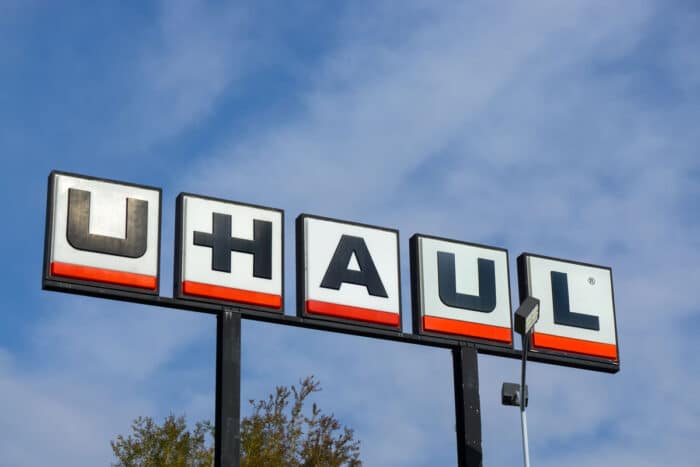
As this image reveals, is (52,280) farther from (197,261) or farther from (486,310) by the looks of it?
(486,310)

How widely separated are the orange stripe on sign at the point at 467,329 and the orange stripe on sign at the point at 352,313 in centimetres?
75

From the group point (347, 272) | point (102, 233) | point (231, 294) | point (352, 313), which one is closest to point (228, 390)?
point (231, 294)

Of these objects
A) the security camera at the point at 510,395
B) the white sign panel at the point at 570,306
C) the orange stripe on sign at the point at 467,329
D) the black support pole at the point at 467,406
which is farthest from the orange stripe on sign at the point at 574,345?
the security camera at the point at 510,395

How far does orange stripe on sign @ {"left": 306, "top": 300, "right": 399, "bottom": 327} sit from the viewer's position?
23.2 meters

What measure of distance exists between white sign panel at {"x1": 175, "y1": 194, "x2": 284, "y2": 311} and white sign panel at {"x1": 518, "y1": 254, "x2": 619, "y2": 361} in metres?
5.75

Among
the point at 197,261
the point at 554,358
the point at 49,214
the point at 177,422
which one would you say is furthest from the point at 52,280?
the point at 177,422

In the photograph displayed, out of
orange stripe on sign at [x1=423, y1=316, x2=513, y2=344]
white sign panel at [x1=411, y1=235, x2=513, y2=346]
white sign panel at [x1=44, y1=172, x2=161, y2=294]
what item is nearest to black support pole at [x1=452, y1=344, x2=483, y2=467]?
orange stripe on sign at [x1=423, y1=316, x2=513, y2=344]

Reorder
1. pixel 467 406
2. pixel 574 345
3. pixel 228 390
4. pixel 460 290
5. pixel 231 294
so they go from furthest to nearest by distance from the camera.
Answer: pixel 574 345 → pixel 460 290 → pixel 467 406 → pixel 231 294 → pixel 228 390

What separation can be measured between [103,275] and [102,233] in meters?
0.76

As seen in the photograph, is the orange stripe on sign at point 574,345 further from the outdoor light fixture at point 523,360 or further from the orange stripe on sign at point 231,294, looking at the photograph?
the orange stripe on sign at point 231,294

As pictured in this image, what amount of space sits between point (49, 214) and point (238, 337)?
12.8ft

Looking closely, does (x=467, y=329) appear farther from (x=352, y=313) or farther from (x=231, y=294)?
(x=231, y=294)

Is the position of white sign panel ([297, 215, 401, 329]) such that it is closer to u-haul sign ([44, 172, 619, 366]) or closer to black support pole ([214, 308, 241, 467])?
u-haul sign ([44, 172, 619, 366])

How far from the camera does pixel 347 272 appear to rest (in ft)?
78.3
